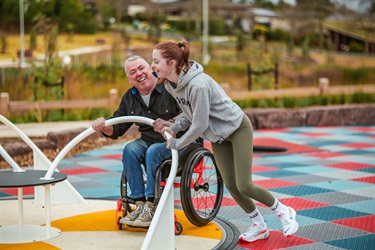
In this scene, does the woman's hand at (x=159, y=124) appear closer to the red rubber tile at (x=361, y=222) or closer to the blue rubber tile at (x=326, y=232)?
the blue rubber tile at (x=326, y=232)

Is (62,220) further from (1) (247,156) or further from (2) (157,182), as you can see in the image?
(1) (247,156)

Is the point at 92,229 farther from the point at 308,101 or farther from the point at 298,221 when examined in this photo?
the point at 308,101

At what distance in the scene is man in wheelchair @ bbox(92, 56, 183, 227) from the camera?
4797 millimetres

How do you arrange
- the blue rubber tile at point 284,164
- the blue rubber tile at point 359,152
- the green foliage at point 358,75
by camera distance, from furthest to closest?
the green foliage at point 358,75 → the blue rubber tile at point 359,152 → the blue rubber tile at point 284,164

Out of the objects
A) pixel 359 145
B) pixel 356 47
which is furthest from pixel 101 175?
pixel 356 47

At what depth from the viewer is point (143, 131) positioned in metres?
5.11

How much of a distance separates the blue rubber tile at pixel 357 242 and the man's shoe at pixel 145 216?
1164 millimetres

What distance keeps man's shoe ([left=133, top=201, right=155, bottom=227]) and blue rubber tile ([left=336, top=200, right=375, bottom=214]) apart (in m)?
1.81

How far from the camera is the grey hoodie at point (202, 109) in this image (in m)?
4.32

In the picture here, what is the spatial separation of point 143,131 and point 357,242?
5.40ft

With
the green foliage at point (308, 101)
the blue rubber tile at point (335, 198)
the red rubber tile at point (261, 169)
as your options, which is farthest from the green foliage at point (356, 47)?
the blue rubber tile at point (335, 198)

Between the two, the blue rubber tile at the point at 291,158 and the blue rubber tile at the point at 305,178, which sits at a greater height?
the blue rubber tile at the point at 305,178

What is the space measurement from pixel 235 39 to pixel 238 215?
2713 cm

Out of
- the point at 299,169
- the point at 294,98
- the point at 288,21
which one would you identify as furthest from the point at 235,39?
the point at 299,169
